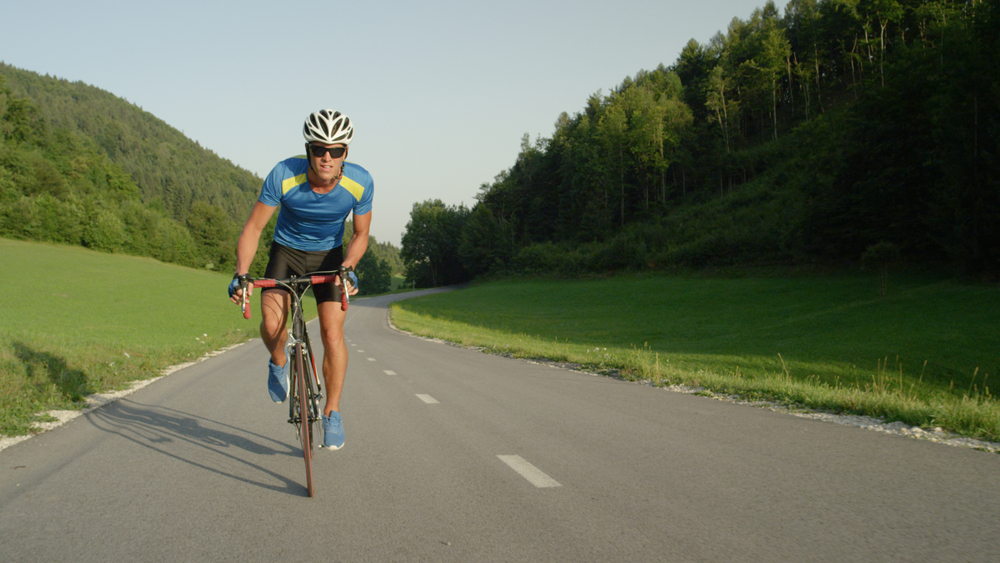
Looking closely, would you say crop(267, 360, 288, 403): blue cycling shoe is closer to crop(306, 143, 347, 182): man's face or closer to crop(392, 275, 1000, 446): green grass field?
crop(306, 143, 347, 182): man's face

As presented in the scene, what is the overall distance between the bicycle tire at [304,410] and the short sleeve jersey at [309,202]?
3.02 feet

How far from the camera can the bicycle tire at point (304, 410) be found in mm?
4062

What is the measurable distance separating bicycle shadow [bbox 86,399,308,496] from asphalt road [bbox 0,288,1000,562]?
1.3 inches

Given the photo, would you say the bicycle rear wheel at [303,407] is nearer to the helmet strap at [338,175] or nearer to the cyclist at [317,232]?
the cyclist at [317,232]


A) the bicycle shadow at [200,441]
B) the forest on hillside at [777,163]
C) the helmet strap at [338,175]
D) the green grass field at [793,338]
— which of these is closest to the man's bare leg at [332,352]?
the bicycle shadow at [200,441]

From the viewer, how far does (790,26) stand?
90.6 meters

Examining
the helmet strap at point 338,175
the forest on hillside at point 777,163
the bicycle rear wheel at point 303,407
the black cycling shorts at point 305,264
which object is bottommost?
the bicycle rear wheel at point 303,407

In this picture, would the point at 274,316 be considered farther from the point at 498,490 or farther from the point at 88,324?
the point at 88,324

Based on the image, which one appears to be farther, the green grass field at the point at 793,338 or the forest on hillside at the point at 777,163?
the forest on hillside at the point at 777,163

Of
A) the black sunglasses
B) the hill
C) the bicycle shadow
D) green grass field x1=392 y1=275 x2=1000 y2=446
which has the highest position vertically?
the hill

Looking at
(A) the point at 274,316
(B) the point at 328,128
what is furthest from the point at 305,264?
(B) the point at 328,128

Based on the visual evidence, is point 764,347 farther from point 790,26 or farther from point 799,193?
point 790,26

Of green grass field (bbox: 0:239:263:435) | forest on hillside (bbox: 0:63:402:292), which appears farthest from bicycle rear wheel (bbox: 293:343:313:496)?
forest on hillside (bbox: 0:63:402:292)

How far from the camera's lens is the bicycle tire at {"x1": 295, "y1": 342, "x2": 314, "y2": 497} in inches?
160
